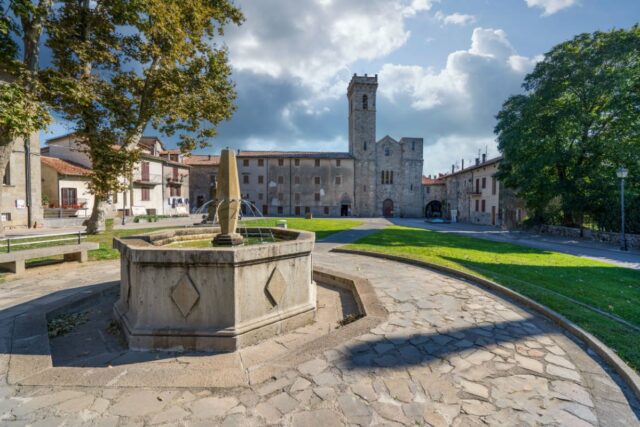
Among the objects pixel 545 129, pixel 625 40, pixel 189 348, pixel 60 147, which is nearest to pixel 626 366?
pixel 189 348

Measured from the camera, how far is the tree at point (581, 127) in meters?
17.1

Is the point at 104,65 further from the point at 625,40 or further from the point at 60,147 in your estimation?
the point at 625,40

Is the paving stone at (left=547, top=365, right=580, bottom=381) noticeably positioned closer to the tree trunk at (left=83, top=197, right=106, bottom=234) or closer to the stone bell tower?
the tree trunk at (left=83, top=197, right=106, bottom=234)

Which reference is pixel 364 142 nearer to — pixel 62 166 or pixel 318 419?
pixel 62 166

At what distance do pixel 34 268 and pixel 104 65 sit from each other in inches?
391

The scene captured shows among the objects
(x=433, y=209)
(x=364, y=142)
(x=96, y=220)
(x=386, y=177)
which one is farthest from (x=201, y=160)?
(x=433, y=209)

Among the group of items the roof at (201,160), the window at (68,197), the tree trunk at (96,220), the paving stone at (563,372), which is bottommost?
the paving stone at (563,372)

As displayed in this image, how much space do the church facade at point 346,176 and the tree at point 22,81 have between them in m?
33.3

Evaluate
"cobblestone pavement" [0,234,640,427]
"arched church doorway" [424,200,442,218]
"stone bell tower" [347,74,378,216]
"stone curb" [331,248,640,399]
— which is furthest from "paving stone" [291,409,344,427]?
"arched church doorway" [424,200,442,218]

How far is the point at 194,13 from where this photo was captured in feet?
40.0

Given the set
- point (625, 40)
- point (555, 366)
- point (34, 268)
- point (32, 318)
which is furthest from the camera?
point (625, 40)

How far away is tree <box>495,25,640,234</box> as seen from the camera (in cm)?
1708

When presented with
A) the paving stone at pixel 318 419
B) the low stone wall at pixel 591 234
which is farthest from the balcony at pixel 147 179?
the low stone wall at pixel 591 234

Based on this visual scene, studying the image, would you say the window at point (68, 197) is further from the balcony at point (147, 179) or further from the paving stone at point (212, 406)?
the paving stone at point (212, 406)
